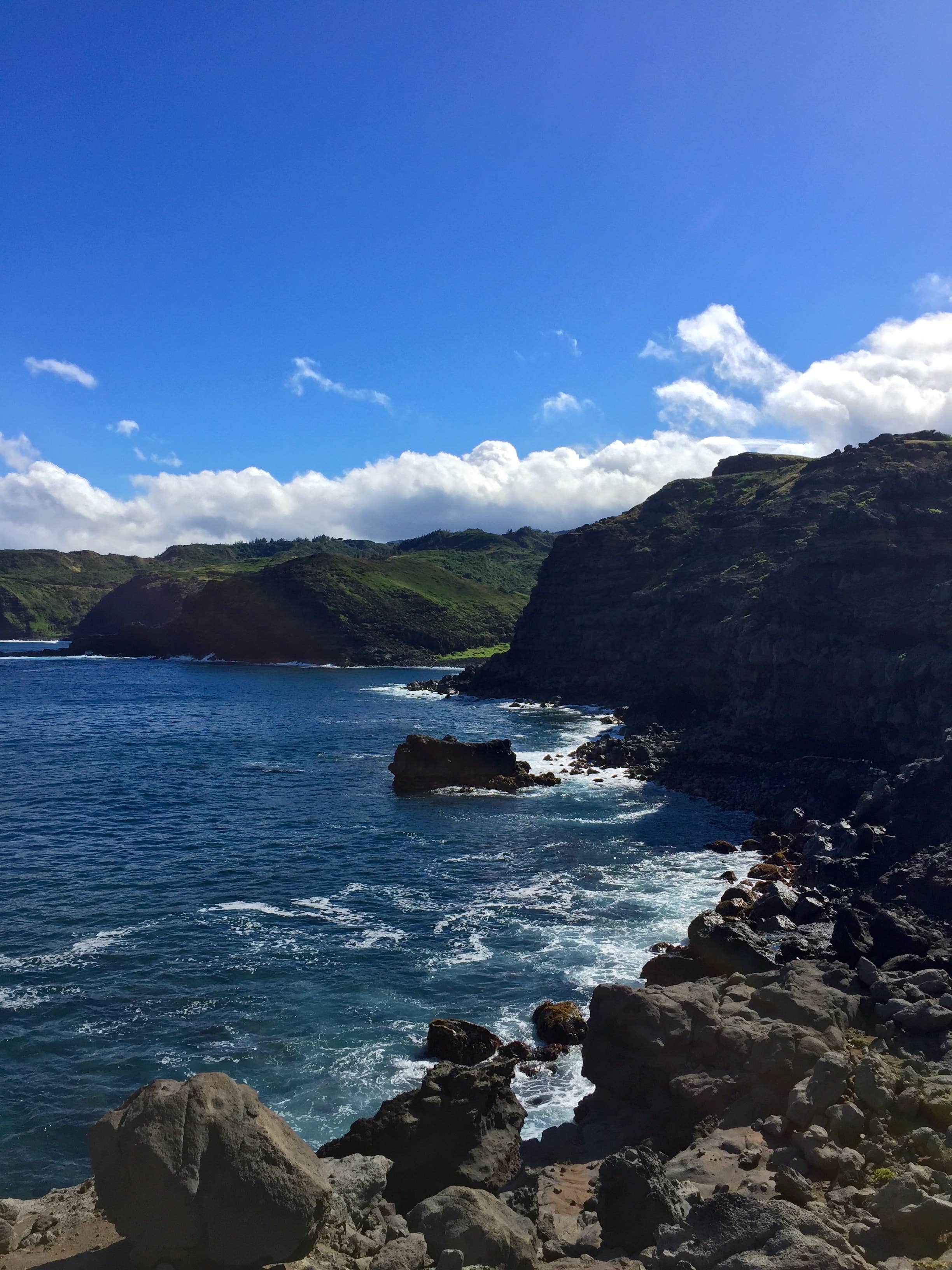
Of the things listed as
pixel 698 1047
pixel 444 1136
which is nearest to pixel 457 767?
pixel 698 1047

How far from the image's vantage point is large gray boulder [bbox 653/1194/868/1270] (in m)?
14.0

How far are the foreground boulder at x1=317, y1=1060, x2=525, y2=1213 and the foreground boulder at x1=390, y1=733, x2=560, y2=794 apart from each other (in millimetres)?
48374

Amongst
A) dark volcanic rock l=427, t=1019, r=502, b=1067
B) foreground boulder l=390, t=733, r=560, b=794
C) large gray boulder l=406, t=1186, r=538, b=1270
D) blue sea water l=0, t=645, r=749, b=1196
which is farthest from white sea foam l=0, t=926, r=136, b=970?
foreground boulder l=390, t=733, r=560, b=794

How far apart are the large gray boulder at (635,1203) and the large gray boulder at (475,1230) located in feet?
5.33

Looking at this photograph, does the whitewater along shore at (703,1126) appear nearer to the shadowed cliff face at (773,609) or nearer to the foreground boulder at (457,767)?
the shadowed cliff face at (773,609)

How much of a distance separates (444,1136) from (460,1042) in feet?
23.9

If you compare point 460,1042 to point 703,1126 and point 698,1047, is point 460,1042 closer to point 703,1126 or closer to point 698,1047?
point 698,1047

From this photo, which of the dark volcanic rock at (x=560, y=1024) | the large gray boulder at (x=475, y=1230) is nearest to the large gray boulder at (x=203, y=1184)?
the large gray boulder at (x=475, y=1230)

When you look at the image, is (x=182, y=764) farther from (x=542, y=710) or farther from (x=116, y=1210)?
(x=116, y=1210)

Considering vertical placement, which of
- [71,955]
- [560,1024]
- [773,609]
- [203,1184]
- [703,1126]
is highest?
[773,609]

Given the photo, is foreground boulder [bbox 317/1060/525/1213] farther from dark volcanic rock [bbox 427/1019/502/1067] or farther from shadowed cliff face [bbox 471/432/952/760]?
shadowed cliff face [bbox 471/432/952/760]

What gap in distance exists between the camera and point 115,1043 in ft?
93.0

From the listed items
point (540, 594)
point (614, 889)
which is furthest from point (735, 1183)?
point (540, 594)

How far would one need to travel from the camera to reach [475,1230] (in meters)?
15.3
